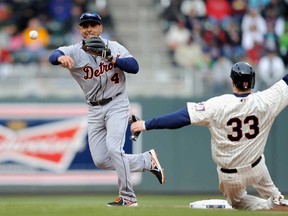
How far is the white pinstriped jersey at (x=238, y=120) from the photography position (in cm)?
937

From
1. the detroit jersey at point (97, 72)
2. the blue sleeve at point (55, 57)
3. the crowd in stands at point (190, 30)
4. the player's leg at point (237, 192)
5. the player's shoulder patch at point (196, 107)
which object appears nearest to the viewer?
the player's shoulder patch at point (196, 107)

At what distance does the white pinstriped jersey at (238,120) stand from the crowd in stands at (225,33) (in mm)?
7569

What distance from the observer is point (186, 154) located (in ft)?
55.3

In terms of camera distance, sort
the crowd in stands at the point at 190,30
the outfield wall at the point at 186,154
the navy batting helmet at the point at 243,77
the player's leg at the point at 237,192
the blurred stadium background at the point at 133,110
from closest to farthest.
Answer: the navy batting helmet at the point at 243,77, the player's leg at the point at 237,192, the blurred stadium background at the point at 133,110, the outfield wall at the point at 186,154, the crowd in stands at the point at 190,30

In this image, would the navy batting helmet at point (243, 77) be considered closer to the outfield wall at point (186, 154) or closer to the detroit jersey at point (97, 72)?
the detroit jersey at point (97, 72)

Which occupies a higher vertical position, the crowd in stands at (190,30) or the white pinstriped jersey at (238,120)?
the crowd in stands at (190,30)

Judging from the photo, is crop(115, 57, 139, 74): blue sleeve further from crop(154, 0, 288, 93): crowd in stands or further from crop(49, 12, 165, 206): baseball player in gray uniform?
crop(154, 0, 288, 93): crowd in stands

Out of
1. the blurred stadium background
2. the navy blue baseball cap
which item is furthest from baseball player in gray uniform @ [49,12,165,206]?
the blurred stadium background

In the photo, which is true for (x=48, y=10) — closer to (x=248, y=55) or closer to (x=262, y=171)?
(x=248, y=55)

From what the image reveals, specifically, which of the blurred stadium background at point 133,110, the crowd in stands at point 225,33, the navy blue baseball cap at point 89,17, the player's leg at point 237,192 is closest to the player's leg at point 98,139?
the navy blue baseball cap at point 89,17

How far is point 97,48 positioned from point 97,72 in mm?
439

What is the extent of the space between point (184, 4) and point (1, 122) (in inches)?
222

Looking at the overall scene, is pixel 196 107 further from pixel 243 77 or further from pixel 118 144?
pixel 118 144

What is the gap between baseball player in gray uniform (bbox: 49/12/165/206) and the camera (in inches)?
403
